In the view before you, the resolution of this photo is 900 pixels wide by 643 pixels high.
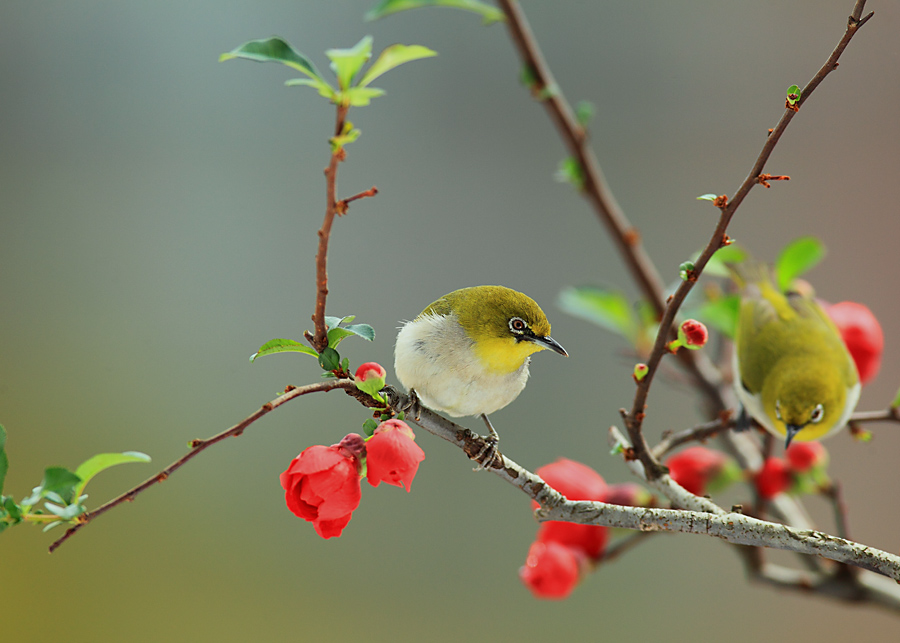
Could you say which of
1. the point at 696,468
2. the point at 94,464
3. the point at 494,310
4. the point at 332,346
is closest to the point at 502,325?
the point at 494,310

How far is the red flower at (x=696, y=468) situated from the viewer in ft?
2.01

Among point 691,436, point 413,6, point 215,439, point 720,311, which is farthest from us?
point 720,311

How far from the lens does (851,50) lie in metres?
1.22

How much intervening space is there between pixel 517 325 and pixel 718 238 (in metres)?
0.11

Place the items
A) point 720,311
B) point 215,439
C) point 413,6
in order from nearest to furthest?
1. point 215,439
2. point 413,6
3. point 720,311

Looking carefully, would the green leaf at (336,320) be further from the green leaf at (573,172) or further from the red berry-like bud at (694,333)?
the green leaf at (573,172)

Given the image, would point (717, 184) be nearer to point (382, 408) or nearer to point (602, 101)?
point (602, 101)

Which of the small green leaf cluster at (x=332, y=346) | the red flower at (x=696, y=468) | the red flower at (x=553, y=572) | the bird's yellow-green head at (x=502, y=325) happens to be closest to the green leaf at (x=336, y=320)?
the small green leaf cluster at (x=332, y=346)

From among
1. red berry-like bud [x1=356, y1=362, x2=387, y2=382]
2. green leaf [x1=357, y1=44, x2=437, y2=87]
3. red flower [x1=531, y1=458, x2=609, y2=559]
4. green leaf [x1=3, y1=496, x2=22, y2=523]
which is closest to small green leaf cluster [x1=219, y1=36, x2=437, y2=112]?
green leaf [x1=357, y1=44, x2=437, y2=87]

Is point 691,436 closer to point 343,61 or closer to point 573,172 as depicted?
point 573,172

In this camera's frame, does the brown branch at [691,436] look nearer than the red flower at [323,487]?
No

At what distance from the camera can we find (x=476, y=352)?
384 millimetres

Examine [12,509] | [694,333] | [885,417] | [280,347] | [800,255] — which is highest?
[800,255]

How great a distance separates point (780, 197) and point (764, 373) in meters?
0.74
